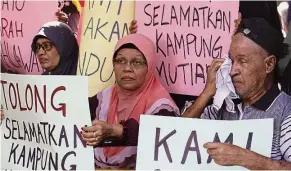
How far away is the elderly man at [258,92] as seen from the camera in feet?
5.55

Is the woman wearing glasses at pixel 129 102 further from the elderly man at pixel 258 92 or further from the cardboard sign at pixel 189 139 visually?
the elderly man at pixel 258 92

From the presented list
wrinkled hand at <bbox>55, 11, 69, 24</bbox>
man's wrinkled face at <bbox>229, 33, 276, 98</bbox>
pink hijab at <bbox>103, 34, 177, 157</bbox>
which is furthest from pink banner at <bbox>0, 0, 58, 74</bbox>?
man's wrinkled face at <bbox>229, 33, 276, 98</bbox>

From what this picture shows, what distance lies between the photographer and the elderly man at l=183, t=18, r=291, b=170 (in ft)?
5.55

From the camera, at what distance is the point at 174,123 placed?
1756 millimetres

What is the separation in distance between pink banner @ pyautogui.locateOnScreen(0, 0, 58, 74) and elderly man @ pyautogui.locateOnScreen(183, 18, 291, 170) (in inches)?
36.7

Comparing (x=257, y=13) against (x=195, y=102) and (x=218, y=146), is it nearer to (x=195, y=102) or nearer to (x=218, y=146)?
(x=195, y=102)

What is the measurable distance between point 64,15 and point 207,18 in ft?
2.21

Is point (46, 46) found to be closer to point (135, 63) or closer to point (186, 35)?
point (135, 63)

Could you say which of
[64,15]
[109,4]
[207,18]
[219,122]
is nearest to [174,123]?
[219,122]

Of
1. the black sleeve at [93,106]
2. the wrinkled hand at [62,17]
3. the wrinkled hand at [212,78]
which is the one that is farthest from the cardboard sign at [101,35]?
the wrinkled hand at [212,78]

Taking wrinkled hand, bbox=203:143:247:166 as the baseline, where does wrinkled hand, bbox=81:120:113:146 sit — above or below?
above

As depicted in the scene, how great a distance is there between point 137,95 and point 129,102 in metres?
0.05

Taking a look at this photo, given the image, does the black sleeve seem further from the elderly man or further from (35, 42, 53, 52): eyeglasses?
the elderly man

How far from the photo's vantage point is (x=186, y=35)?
200cm
